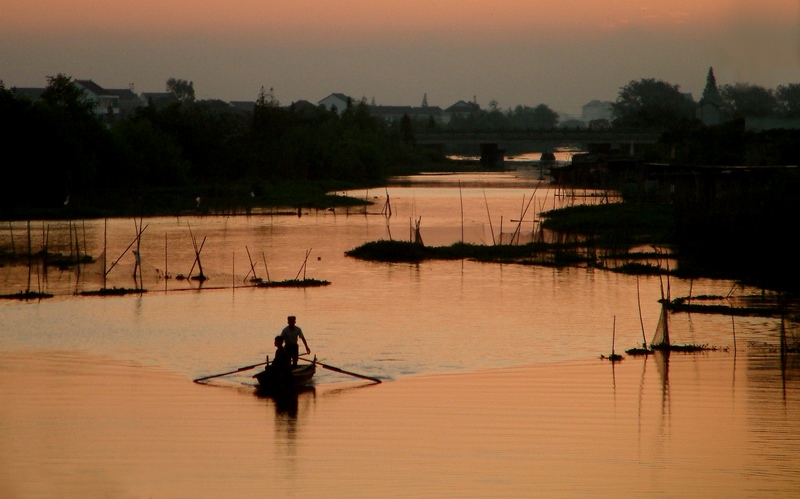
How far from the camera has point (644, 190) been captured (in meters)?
41.7

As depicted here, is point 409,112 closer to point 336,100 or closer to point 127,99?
point 336,100

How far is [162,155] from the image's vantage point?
47875mm

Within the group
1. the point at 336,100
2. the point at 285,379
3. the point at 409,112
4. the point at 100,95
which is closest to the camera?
the point at 285,379

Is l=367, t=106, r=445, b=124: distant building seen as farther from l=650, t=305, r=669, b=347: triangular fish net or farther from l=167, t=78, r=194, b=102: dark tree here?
l=650, t=305, r=669, b=347: triangular fish net

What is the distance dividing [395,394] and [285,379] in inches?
56.2

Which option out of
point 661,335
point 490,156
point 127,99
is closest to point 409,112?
point 127,99

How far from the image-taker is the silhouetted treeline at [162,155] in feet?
128

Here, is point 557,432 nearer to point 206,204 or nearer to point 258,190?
point 206,204

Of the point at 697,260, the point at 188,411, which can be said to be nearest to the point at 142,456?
the point at 188,411

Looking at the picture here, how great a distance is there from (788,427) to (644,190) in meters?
31.1

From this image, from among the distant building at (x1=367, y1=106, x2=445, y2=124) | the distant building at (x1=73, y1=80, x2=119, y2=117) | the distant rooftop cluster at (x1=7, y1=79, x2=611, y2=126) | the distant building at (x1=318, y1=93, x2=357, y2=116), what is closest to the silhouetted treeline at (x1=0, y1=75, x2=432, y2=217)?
the distant rooftop cluster at (x1=7, y1=79, x2=611, y2=126)

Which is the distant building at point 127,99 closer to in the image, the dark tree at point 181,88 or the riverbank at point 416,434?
the dark tree at point 181,88

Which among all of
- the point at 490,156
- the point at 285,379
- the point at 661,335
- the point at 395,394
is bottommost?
the point at 395,394

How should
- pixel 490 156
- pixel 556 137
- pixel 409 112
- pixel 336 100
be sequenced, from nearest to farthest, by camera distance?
pixel 556 137 → pixel 490 156 → pixel 336 100 → pixel 409 112
